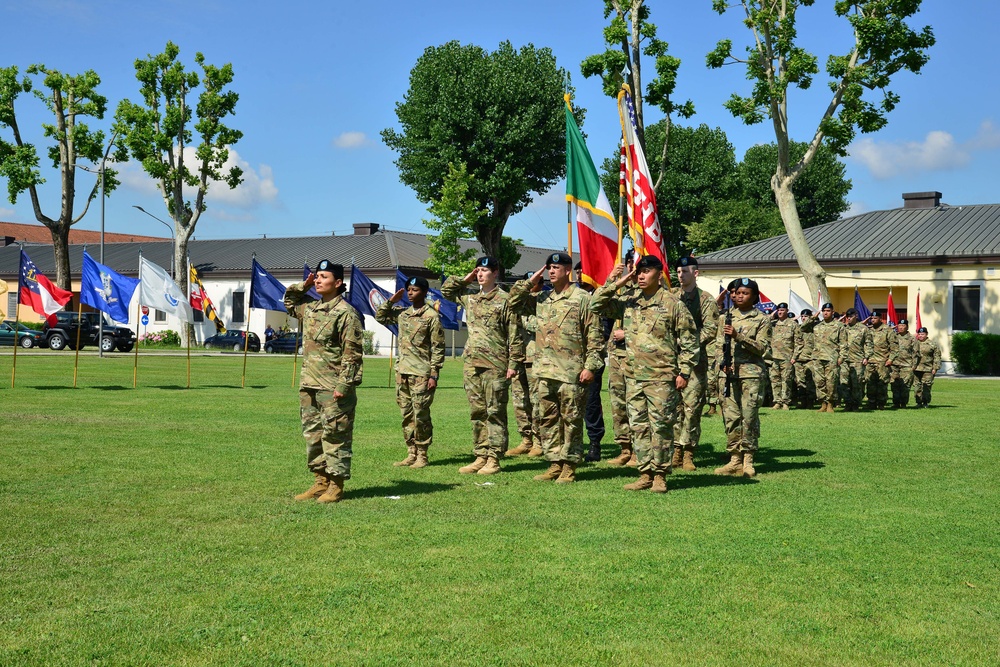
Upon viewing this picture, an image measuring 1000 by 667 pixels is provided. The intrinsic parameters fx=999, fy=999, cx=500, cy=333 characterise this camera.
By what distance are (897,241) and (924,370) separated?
74.4 ft

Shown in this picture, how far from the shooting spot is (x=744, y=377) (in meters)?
11.1

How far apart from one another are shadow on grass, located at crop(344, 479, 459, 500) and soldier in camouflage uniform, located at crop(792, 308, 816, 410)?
1349 cm

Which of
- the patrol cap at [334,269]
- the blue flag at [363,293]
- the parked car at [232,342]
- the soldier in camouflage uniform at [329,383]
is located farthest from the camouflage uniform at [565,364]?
the parked car at [232,342]

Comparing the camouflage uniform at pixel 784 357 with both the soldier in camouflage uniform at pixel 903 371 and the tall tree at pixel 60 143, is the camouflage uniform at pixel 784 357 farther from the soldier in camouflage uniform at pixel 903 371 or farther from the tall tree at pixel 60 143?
the tall tree at pixel 60 143

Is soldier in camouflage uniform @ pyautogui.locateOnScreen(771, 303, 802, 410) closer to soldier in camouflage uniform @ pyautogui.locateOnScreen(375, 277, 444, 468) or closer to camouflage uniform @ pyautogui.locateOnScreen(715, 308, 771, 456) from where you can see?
camouflage uniform @ pyautogui.locateOnScreen(715, 308, 771, 456)

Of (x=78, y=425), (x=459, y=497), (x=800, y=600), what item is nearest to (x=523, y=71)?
(x=78, y=425)

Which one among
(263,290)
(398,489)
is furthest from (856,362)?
(398,489)

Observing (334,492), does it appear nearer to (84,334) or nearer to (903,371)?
(903,371)

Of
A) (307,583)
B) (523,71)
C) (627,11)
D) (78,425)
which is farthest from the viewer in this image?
(523,71)

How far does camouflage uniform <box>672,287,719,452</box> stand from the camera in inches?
442

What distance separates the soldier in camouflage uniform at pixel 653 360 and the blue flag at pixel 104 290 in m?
15.4

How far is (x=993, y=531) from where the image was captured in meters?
8.06

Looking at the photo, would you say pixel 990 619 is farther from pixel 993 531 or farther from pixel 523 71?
pixel 523 71

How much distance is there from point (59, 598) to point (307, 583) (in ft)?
4.67
